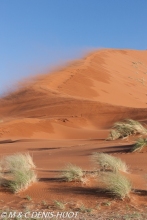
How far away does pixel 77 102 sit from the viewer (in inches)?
1255

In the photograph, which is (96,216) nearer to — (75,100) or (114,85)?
(75,100)

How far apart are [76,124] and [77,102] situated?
4250 millimetres

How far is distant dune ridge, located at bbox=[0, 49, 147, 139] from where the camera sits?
83.0 feet

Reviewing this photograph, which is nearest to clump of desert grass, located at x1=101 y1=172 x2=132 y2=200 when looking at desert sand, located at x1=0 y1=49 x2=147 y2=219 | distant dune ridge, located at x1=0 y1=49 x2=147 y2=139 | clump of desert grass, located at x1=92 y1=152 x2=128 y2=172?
desert sand, located at x1=0 y1=49 x2=147 y2=219

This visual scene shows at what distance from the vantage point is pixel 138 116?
27.7m

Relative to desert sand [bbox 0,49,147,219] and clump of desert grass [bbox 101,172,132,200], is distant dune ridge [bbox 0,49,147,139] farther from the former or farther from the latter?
clump of desert grass [bbox 101,172,132,200]

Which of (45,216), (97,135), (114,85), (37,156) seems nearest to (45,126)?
(97,135)

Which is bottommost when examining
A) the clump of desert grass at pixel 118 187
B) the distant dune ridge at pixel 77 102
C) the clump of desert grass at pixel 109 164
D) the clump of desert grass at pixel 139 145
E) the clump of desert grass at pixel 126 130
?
the clump of desert grass at pixel 118 187

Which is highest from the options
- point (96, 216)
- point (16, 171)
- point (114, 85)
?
point (114, 85)

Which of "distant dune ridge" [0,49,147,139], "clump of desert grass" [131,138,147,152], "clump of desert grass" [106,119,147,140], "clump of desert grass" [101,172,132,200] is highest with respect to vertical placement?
"distant dune ridge" [0,49,147,139]

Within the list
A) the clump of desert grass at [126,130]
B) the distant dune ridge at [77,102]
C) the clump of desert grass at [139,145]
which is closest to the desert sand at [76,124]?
the distant dune ridge at [77,102]

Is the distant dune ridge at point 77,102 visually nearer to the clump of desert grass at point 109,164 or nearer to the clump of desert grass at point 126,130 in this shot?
the clump of desert grass at point 126,130

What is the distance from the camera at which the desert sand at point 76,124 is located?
719cm

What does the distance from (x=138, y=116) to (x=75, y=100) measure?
21.3 ft
